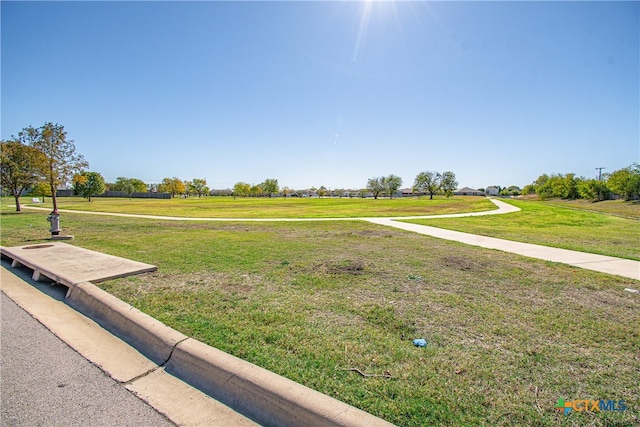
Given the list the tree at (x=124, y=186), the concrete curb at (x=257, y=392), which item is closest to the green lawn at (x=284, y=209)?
the concrete curb at (x=257, y=392)

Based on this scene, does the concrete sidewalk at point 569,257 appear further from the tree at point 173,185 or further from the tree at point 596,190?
the tree at point 173,185

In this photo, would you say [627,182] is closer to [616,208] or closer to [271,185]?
[616,208]

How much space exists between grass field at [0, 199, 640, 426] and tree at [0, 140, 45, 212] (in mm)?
14607

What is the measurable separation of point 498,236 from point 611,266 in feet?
15.5

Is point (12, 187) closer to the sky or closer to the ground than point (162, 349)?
closer to the sky

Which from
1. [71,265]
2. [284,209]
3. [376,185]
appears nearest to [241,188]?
[376,185]

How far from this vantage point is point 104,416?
2.28m

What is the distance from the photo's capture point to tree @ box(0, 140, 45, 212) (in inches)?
627

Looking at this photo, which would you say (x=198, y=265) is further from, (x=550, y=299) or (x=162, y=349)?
(x=550, y=299)

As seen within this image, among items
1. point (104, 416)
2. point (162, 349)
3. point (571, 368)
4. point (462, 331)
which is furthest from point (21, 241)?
point (571, 368)

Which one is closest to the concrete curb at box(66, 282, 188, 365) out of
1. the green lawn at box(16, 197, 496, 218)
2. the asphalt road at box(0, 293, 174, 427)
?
the asphalt road at box(0, 293, 174, 427)

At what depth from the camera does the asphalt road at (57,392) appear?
2258 millimetres

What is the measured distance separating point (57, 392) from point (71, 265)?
15.2ft

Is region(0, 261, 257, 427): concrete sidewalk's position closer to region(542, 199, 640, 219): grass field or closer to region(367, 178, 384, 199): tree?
region(542, 199, 640, 219): grass field
